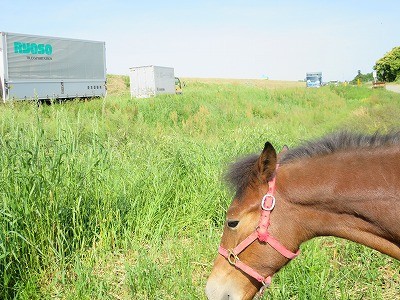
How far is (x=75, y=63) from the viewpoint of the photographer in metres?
25.2

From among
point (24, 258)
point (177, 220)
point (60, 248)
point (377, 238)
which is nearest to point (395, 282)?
point (377, 238)

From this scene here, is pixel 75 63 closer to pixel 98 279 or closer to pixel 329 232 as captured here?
pixel 98 279

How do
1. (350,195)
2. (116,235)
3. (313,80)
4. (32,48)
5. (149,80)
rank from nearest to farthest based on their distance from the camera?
(350,195), (116,235), (32,48), (149,80), (313,80)

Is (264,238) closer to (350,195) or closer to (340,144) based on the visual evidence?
(350,195)

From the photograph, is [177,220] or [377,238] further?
[177,220]

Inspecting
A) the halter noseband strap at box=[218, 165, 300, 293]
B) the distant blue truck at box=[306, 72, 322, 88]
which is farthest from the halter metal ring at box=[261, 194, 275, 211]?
the distant blue truck at box=[306, 72, 322, 88]

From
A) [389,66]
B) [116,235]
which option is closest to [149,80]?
[116,235]

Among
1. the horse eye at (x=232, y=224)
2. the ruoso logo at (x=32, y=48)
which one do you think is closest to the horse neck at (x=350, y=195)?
the horse eye at (x=232, y=224)

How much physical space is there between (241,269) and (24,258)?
2234 mm

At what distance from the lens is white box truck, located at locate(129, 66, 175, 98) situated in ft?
99.1

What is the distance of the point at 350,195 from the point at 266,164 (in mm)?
486

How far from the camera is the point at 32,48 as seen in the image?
2220cm

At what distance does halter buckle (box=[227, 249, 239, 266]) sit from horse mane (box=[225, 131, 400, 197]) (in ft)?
1.10

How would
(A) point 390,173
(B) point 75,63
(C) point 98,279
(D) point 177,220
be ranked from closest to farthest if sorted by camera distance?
(A) point 390,173, (C) point 98,279, (D) point 177,220, (B) point 75,63
